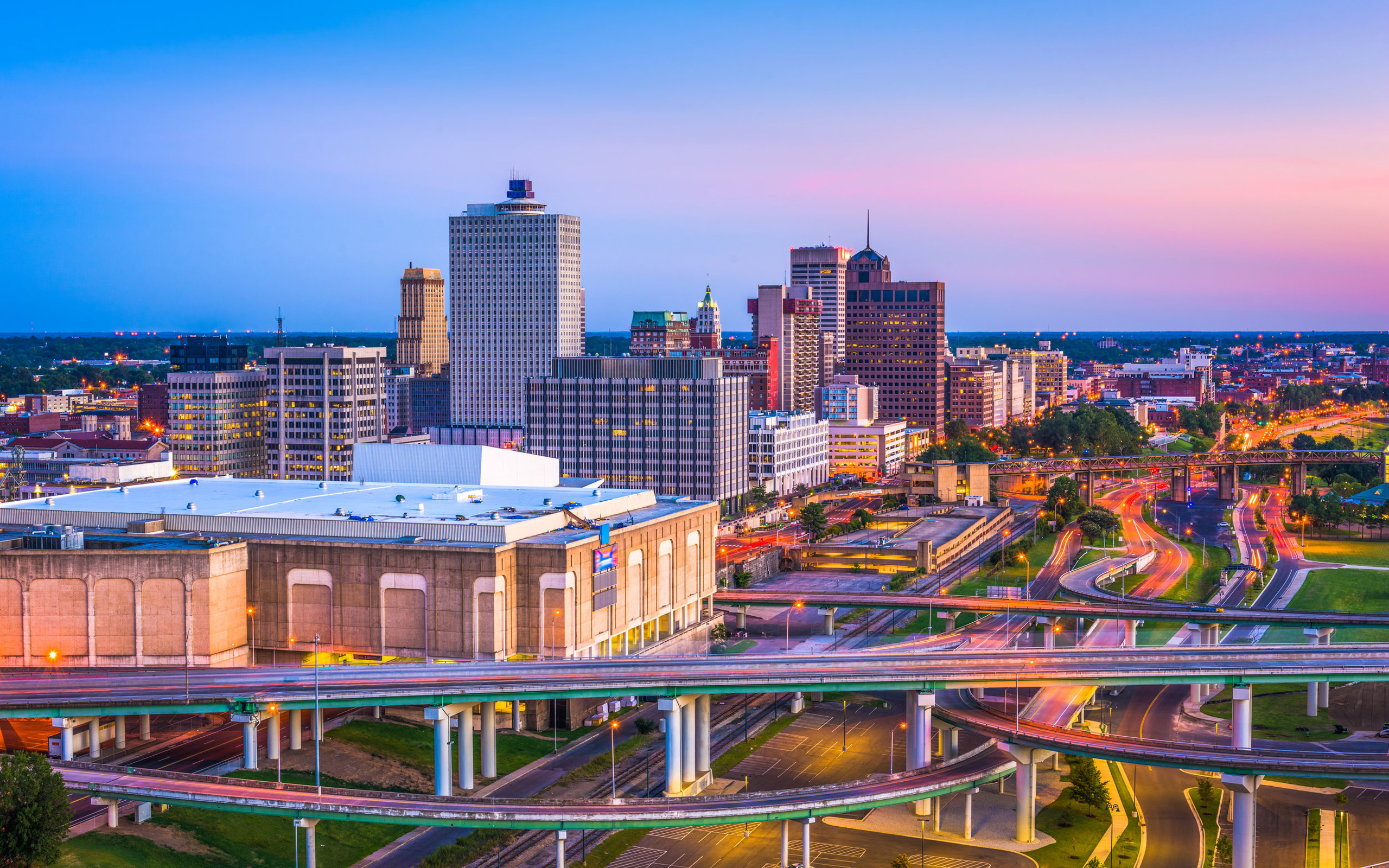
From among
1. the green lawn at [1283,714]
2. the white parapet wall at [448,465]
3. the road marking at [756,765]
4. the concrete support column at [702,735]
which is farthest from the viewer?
the white parapet wall at [448,465]

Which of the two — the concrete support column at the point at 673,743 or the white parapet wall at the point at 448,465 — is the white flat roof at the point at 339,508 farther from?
the concrete support column at the point at 673,743

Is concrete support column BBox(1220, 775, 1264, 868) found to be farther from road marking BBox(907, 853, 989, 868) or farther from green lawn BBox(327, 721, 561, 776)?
green lawn BBox(327, 721, 561, 776)

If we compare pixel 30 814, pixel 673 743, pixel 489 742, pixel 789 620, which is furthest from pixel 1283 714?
pixel 30 814

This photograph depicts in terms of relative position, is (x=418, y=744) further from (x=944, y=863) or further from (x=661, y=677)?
(x=944, y=863)

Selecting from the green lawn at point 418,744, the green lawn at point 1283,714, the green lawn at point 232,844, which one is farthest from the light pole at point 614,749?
the green lawn at point 1283,714

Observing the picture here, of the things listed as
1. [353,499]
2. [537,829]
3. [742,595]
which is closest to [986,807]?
[537,829]

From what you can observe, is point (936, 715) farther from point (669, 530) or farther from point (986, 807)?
point (669, 530)

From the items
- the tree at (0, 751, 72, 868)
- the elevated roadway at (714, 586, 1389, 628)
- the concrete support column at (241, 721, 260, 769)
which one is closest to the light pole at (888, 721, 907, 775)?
the elevated roadway at (714, 586, 1389, 628)
